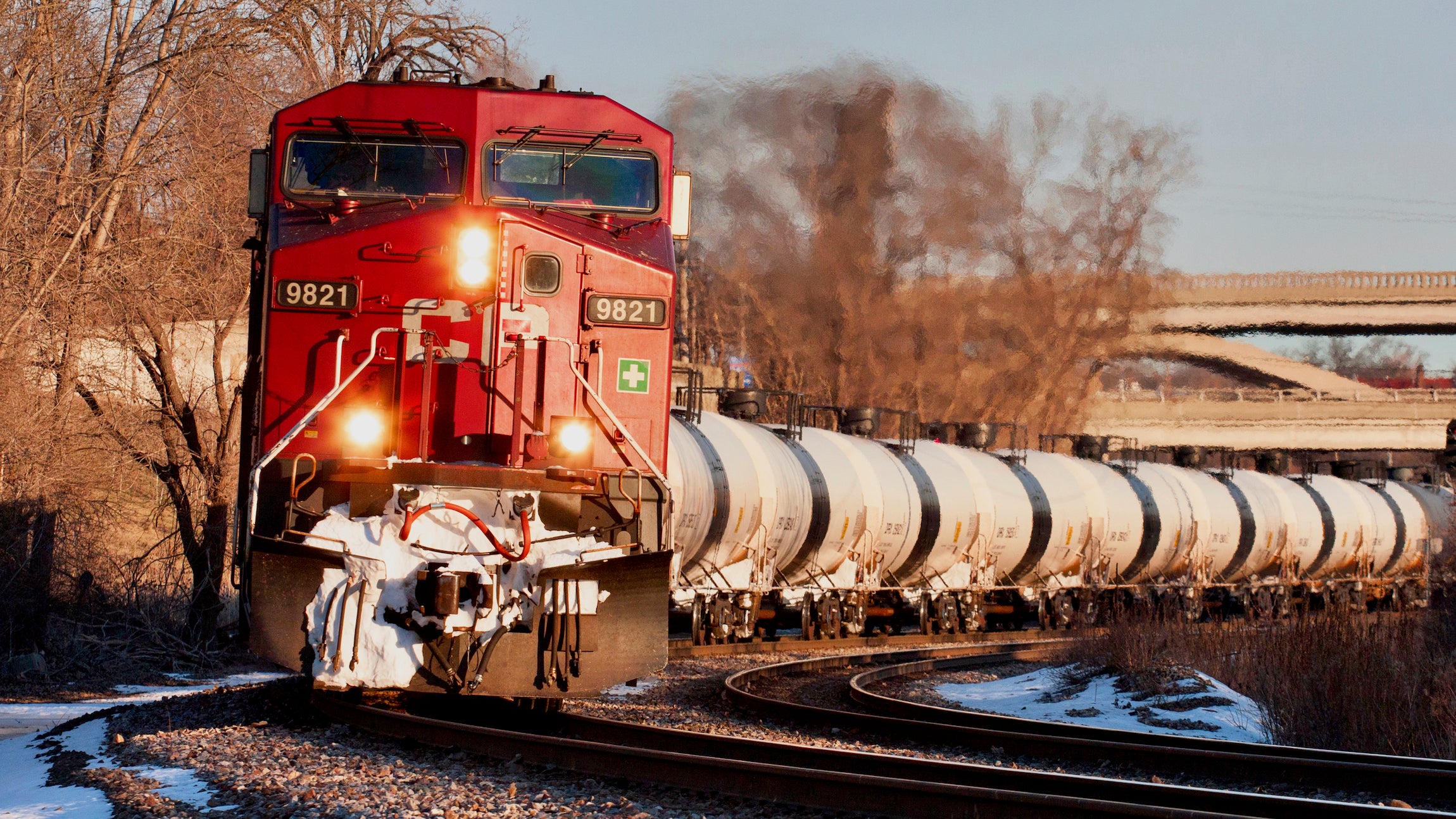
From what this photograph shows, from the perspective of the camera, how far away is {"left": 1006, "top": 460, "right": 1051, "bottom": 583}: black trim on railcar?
24.0 meters

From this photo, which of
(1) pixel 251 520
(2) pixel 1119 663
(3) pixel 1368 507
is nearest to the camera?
(1) pixel 251 520

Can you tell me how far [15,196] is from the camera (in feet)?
46.8

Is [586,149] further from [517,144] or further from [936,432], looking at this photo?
[936,432]

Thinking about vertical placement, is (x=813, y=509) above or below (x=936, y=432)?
below

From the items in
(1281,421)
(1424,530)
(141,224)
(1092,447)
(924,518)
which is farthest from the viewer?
(1281,421)

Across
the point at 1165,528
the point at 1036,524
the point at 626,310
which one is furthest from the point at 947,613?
the point at 626,310

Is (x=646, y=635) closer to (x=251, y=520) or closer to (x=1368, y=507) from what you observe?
(x=251, y=520)

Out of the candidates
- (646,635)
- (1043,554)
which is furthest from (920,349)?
(646,635)

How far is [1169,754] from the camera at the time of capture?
8.62 m

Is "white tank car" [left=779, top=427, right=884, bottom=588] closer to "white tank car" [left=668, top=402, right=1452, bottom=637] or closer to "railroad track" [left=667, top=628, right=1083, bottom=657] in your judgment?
"white tank car" [left=668, top=402, right=1452, bottom=637]

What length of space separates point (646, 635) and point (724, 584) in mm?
9570

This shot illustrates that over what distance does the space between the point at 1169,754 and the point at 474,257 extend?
215 inches

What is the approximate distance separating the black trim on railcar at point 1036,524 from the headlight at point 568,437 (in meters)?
16.5

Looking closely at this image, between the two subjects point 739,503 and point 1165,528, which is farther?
point 1165,528
